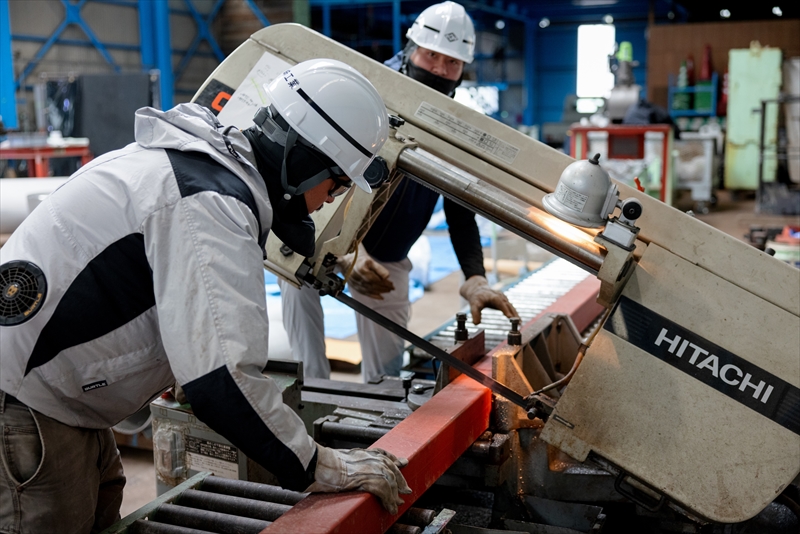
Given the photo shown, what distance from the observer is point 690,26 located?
15.1 metres

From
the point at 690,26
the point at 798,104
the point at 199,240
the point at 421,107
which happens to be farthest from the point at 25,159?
the point at 690,26

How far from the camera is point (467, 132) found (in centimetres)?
214

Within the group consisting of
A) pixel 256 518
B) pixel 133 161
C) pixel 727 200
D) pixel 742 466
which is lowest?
pixel 727 200

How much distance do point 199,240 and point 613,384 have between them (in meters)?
1.10

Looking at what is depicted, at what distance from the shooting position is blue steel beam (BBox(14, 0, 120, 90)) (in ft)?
43.9

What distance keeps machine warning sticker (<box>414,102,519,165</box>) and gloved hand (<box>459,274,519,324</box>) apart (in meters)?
0.93

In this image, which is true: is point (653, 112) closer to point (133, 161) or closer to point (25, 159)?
point (25, 159)

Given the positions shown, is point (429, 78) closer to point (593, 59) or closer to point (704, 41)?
point (704, 41)

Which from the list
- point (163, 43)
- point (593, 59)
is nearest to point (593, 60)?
point (593, 59)

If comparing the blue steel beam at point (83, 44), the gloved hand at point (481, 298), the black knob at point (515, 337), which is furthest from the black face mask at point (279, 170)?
the blue steel beam at point (83, 44)

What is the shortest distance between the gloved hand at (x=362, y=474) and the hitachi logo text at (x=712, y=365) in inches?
28.1

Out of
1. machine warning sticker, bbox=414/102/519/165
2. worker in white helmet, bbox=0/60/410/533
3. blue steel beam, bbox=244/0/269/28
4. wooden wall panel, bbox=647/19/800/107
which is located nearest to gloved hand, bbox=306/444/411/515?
worker in white helmet, bbox=0/60/410/533

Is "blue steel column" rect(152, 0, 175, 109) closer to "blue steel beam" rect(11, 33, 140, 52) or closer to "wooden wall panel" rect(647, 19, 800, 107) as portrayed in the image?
"blue steel beam" rect(11, 33, 140, 52)

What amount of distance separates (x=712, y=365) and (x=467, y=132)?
0.86 metres
